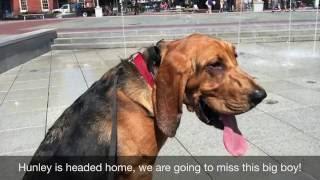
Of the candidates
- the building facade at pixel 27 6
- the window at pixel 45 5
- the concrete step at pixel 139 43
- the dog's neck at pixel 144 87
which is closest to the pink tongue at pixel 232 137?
the dog's neck at pixel 144 87

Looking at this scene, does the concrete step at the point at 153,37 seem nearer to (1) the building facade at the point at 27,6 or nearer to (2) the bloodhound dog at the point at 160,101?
(2) the bloodhound dog at the point at 160,101

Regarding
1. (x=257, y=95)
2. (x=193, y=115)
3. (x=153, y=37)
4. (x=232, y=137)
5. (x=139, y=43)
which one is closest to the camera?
(x=257, y=95)

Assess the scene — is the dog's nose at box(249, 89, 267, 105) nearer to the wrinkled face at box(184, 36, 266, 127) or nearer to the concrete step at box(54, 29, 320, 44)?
the wrinkled face at box(184, 36, 266, 127)

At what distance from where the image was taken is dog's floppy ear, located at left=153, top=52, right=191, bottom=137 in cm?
251

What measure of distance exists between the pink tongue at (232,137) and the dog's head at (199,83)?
0.12 meters

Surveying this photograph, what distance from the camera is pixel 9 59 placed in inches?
523

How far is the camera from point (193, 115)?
714 centimetres

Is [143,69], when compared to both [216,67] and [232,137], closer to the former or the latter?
[216,67]

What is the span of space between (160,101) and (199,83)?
0.81 ft

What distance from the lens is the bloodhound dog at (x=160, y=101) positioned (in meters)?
2.54

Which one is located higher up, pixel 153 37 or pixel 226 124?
pixel 226 124

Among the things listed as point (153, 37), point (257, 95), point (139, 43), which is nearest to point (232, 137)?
point (257, 95)

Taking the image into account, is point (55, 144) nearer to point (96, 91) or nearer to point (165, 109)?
point (96, 91)

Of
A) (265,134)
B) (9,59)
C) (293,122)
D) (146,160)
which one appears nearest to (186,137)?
(265,134)
